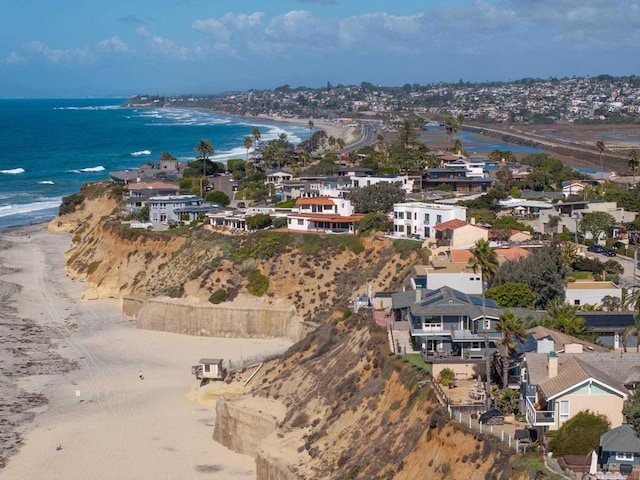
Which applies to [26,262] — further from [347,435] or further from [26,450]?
[347,435]

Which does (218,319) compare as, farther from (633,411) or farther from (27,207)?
(27,207)

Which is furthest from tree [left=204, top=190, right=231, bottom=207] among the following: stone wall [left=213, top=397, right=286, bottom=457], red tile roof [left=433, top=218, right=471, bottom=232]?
stone wall [left=213, top=397, right=286, bottom=457]

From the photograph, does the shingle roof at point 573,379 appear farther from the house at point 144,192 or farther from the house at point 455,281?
the house at point 144,192

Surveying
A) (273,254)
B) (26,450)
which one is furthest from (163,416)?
(273,254)

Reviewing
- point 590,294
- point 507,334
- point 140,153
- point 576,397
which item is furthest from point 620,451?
point 140,153

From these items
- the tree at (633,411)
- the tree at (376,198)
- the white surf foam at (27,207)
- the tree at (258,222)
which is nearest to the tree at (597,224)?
the tree at (376,198)
